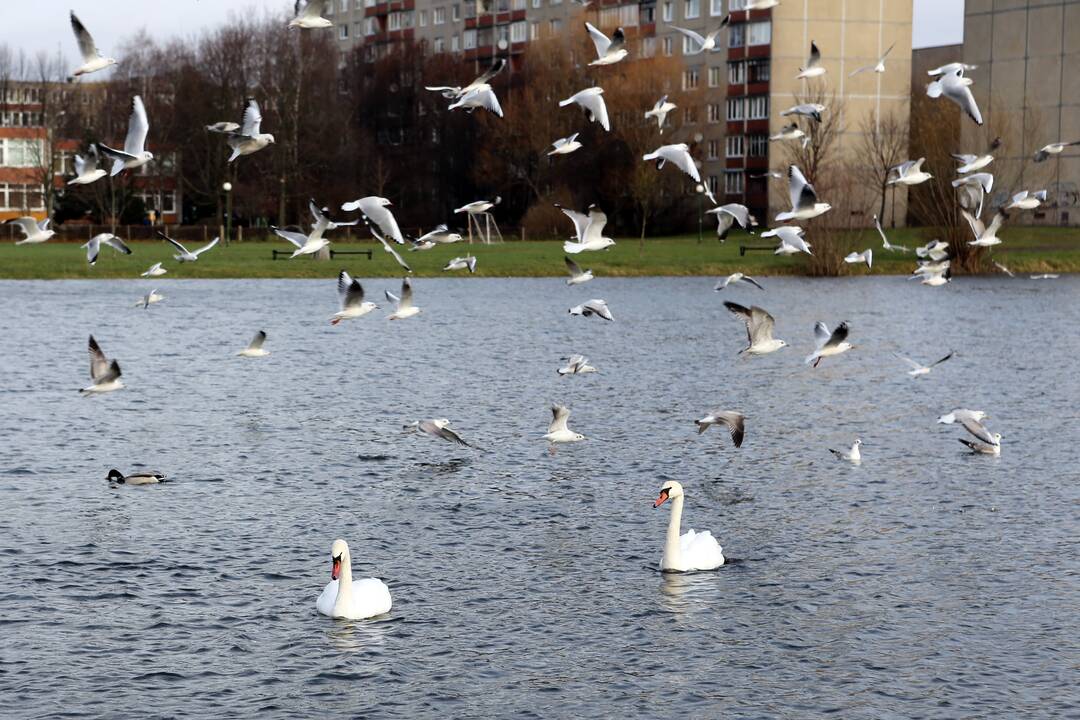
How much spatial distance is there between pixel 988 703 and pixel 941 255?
2793 centimetres

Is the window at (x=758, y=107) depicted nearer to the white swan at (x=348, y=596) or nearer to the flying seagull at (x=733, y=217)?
the flying seagull at (x=733, y=217)

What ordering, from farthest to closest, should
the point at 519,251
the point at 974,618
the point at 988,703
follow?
1. the point at 519,251
2. the point at 974,618
3. the point at 988,703

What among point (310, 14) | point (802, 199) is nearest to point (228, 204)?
point (310, 14)

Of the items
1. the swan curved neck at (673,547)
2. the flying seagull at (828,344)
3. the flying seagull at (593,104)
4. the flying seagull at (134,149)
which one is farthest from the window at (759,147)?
the swan curved neck at (673,547)

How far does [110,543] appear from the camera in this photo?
1919 centimetres

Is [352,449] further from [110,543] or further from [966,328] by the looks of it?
[966,328]

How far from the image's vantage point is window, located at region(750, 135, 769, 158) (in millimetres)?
126662

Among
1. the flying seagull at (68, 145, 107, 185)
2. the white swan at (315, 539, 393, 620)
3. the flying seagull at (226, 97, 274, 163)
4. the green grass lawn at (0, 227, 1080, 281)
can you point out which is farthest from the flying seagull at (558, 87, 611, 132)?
the green grass lawn at (0, 227, 1080, 281)

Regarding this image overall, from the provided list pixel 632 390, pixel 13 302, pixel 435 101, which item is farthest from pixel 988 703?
pixel 435 101

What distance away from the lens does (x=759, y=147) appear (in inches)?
5012

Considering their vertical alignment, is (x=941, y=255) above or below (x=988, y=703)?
above

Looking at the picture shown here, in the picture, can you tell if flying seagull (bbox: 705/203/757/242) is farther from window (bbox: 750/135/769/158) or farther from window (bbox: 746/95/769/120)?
window (bbox: 746/95/769/120)

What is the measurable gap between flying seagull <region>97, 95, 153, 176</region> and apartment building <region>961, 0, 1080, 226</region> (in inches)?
3015

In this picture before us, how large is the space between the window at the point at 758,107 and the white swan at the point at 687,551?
11179 centimetres
